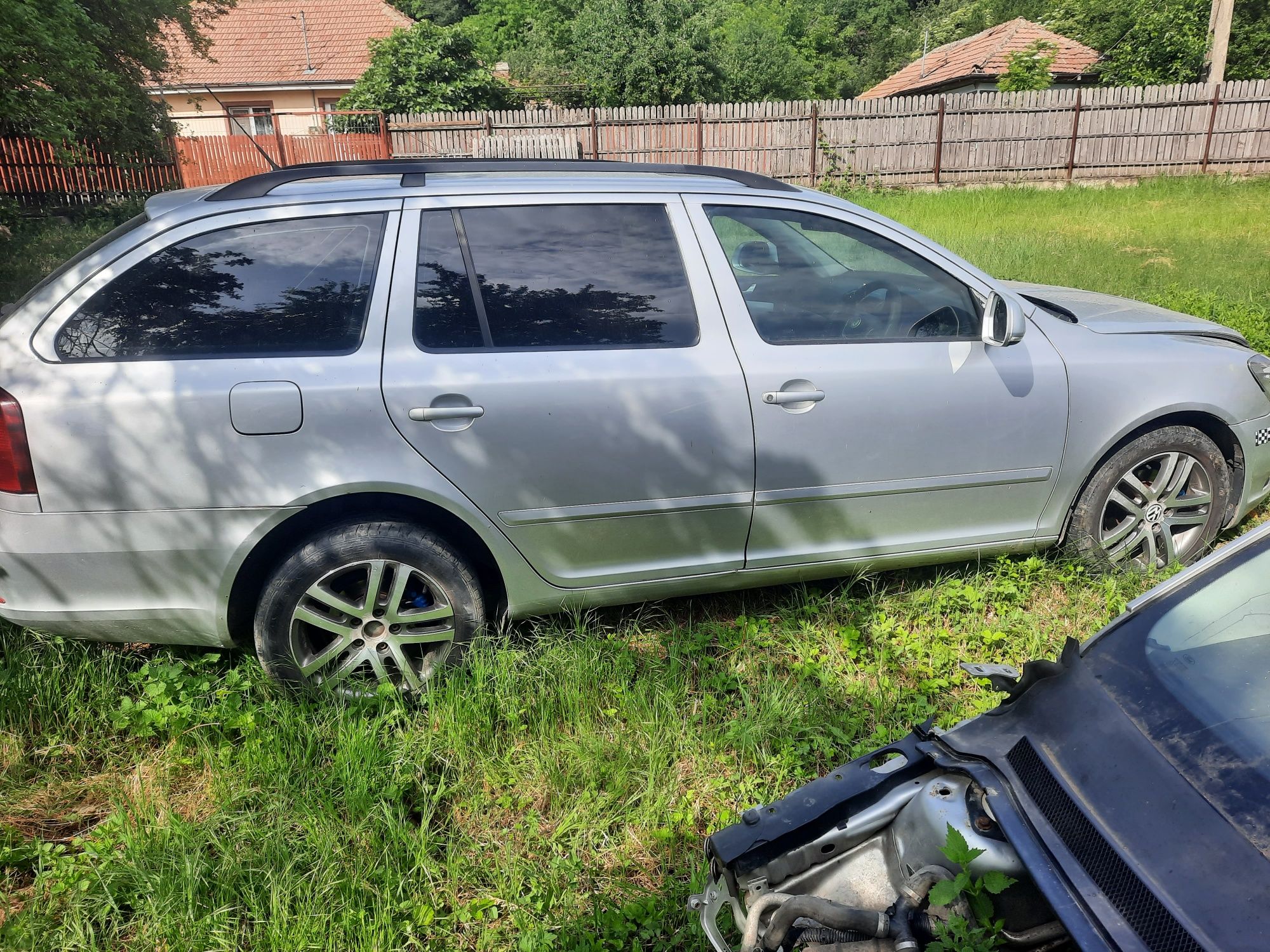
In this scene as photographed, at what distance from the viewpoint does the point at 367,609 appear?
296cm

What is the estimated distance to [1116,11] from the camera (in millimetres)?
28453

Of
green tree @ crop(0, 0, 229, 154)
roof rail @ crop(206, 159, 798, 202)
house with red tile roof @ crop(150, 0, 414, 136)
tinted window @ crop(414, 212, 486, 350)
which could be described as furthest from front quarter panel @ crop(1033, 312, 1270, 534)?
house with red tile roof @ crop(150, 0, 414, 136)

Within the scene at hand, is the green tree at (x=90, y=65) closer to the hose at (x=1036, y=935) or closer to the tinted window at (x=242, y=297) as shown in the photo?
the tinted window at (x=242, y=297)

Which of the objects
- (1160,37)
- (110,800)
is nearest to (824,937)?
(110,800)

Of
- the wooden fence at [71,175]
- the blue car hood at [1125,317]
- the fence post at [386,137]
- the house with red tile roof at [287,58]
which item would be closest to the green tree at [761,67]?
the house with red tile roof at [287,58]

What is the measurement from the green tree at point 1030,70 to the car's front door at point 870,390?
20.2 meters

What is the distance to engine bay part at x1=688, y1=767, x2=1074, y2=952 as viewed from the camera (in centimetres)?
157

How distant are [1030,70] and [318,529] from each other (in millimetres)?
23049

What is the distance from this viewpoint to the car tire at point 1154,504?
3707 millimetres

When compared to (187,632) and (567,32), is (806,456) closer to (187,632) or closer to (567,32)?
(187,632)

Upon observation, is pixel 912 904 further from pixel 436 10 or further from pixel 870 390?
pixel 436 10

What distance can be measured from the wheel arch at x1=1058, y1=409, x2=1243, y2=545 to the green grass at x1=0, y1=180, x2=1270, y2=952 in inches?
13.8

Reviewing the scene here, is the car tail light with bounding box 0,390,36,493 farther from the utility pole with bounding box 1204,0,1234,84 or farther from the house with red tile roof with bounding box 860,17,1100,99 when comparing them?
the house with red tile roof with bounding box 860,17,1100,99

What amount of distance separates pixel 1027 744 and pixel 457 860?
155 centimetres
